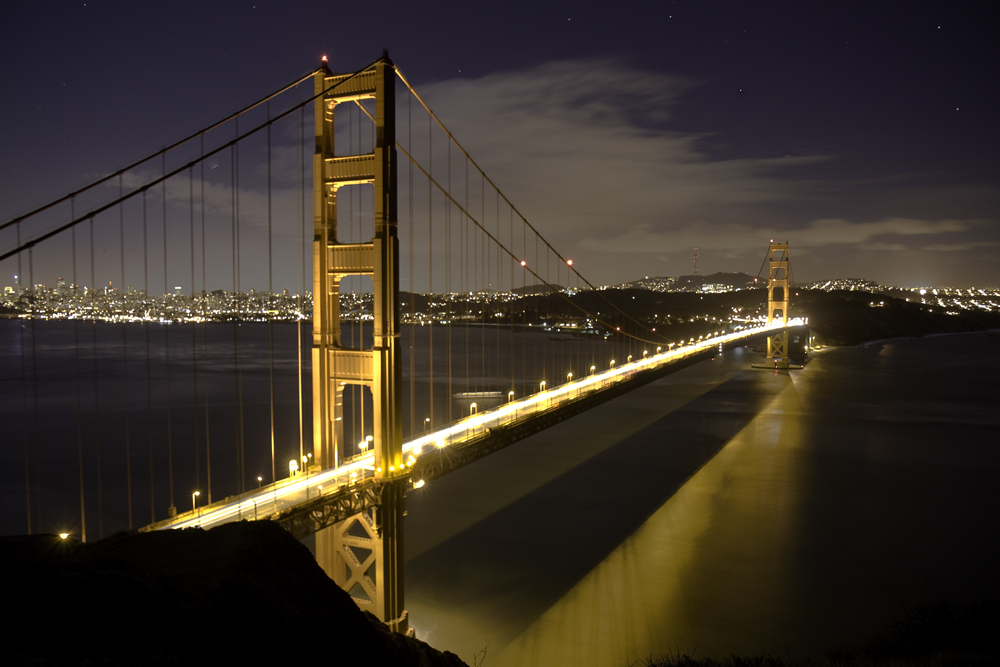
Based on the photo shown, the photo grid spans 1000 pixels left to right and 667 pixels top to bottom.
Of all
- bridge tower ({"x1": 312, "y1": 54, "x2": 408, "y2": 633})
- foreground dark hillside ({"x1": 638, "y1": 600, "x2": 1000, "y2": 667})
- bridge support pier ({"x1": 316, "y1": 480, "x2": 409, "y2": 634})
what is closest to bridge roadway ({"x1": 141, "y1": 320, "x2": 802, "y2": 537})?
bridge support pier ({"x1": 316, "y1": 480, "x2": 409, "y2": 634})

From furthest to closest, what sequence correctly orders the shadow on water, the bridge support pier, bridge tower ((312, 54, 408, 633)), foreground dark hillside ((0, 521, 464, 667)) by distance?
the shadow on water → bridge tower ((312, 54, 408, 633)) → the bridge support pier → foreground dark hillside ((0, 521, 464, 667))

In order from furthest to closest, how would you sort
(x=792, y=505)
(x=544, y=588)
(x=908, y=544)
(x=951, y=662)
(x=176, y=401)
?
(x=176, y=401), (x=792, y=505), (x=908, y=544), (x=544, y=588), (x=951, y=662)

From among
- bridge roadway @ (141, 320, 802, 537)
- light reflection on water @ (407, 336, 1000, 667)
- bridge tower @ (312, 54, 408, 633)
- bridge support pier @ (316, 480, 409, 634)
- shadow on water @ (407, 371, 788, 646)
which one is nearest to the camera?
bridge roadway @ (141, 320, 802, 537)

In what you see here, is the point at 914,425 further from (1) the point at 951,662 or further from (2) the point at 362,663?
(2) the point at 362,663

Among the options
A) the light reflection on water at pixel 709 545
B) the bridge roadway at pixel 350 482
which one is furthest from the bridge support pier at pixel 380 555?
the light reflection on water at pixel 709 545

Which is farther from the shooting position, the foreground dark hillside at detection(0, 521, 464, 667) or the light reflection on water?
the light reflection on water

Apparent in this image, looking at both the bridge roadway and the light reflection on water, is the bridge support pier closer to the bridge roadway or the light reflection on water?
the bridge roadway

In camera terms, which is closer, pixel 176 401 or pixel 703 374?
pixel 176 401

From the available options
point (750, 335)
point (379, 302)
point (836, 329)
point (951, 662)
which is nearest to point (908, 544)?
point (951, 662)
